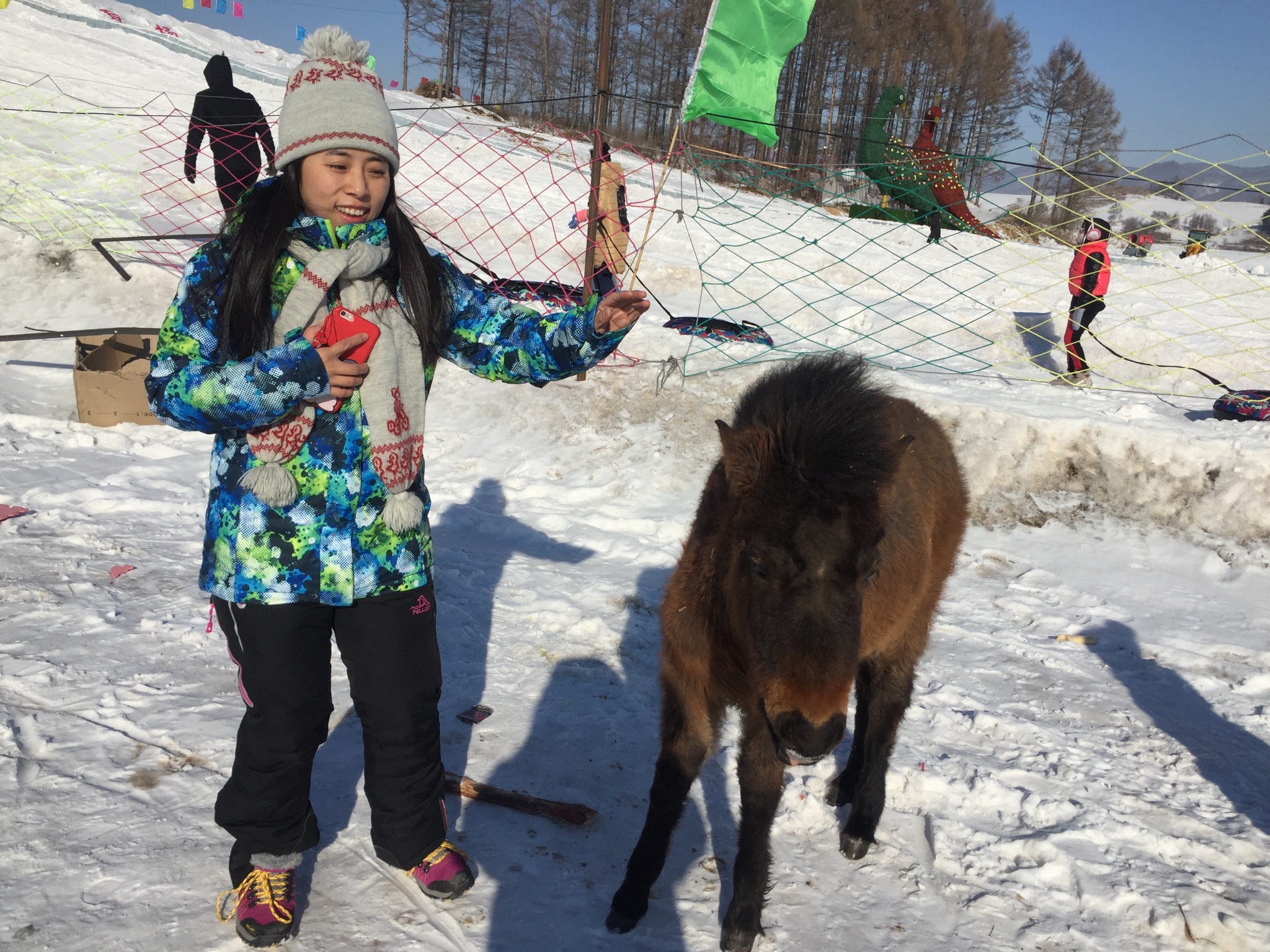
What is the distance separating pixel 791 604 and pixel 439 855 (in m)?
1.37

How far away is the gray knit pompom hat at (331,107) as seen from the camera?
75.7 inches

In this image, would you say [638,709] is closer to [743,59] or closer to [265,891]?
[265,891]

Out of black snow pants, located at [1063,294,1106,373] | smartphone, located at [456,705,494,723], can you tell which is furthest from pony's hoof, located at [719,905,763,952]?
black snow pants, located at [1063,294,1106,373]

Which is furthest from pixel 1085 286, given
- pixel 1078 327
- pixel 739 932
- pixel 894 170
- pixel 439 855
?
pixel 439 855

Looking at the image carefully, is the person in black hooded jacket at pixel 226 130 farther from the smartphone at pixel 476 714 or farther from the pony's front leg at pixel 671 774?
the pony's front leg at pixel 671 774

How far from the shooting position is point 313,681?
82.5 inches

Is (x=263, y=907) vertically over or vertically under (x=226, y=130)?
under

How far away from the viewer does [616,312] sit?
213 centimetres

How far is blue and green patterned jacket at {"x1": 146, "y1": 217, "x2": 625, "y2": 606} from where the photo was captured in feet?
5.78

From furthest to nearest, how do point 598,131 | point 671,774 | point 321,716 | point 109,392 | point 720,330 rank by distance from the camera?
1. point 720,330
2. point 598,131
3. point 109,392
4. point 671,774
5. point 321,716

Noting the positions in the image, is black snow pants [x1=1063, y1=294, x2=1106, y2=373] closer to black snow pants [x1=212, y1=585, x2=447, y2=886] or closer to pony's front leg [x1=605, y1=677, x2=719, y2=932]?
pony's front leg [x1=605, y1=677, x2=719, y2=932]

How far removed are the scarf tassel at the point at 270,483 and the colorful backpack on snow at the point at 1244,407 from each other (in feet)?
27.3

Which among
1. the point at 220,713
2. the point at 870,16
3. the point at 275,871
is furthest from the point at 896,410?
the point at 870,16

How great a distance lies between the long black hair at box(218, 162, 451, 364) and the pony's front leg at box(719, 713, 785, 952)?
5.06ft
